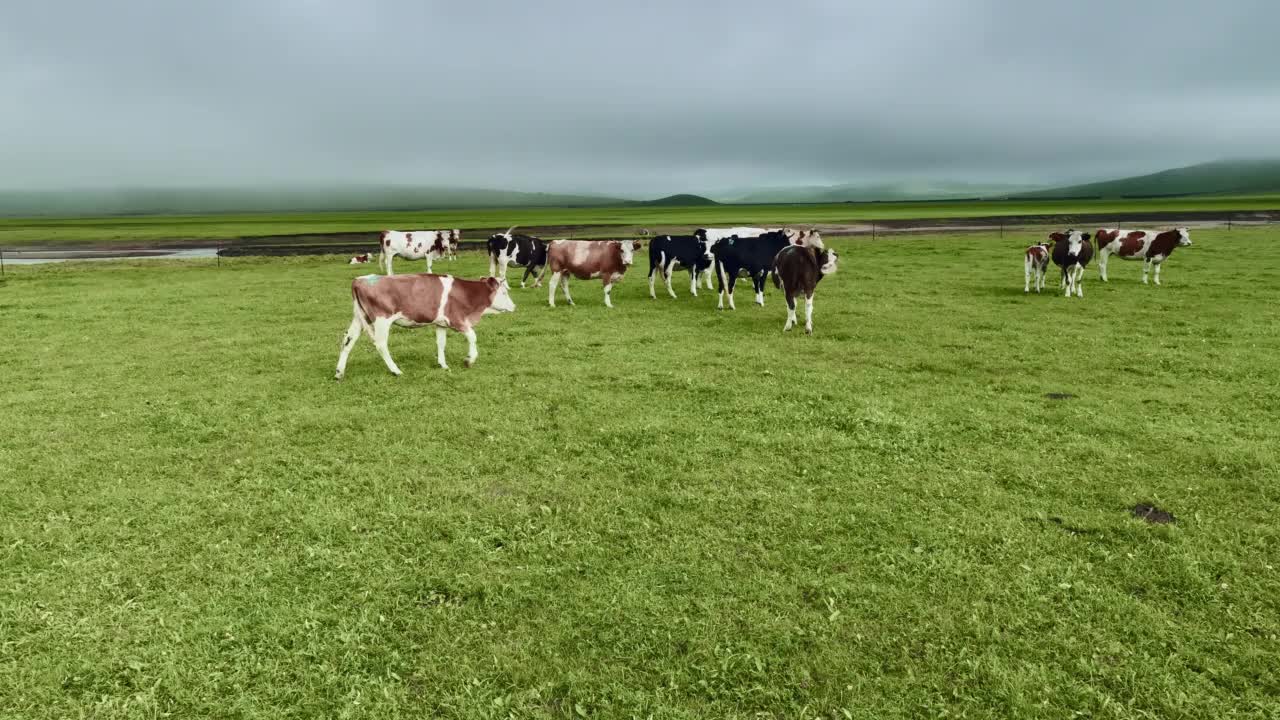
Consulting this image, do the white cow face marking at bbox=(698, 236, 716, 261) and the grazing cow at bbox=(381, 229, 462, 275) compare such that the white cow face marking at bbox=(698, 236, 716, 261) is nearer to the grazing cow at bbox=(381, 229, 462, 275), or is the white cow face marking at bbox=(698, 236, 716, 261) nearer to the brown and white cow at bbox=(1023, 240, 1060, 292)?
the brown and white cow at bbox=(1023, 240, 1060, 292)

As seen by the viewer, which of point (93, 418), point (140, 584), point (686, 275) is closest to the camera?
point (140, 584)

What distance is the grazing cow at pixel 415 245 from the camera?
97.4 feet

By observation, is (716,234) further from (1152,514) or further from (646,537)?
(646,537)

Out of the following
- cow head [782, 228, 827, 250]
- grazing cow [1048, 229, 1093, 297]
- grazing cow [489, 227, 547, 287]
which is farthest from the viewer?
grazing cow [489, 227, 547, 287]

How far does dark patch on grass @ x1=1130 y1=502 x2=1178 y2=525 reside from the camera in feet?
19.2

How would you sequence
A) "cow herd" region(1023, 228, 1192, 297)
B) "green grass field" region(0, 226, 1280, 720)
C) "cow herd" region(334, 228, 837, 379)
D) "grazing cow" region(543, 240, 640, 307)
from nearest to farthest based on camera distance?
"green grass field" region(0, 226, 1280, 720), "cow herd" region(334, 228, 837, 379), "grazing cow" region(543, 240, 640, 307), "cow herd" region(1023, 228, 1192, 297)

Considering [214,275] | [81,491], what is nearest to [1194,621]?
[81,491]

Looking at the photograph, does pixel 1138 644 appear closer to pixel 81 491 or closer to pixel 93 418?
pixel 81 491

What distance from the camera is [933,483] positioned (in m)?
6.74

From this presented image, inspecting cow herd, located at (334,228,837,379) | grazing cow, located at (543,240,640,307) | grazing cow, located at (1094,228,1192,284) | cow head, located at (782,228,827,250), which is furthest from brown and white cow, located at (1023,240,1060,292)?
grazing cow, located at (543,240,640,307)

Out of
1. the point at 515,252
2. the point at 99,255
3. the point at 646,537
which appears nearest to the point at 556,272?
the point at 515,252

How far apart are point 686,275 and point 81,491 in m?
22.9

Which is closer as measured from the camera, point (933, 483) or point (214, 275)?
point (933, 483)

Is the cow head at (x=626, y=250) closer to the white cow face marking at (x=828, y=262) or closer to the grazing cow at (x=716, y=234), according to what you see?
the grazing cow at (x=716, y=234)
